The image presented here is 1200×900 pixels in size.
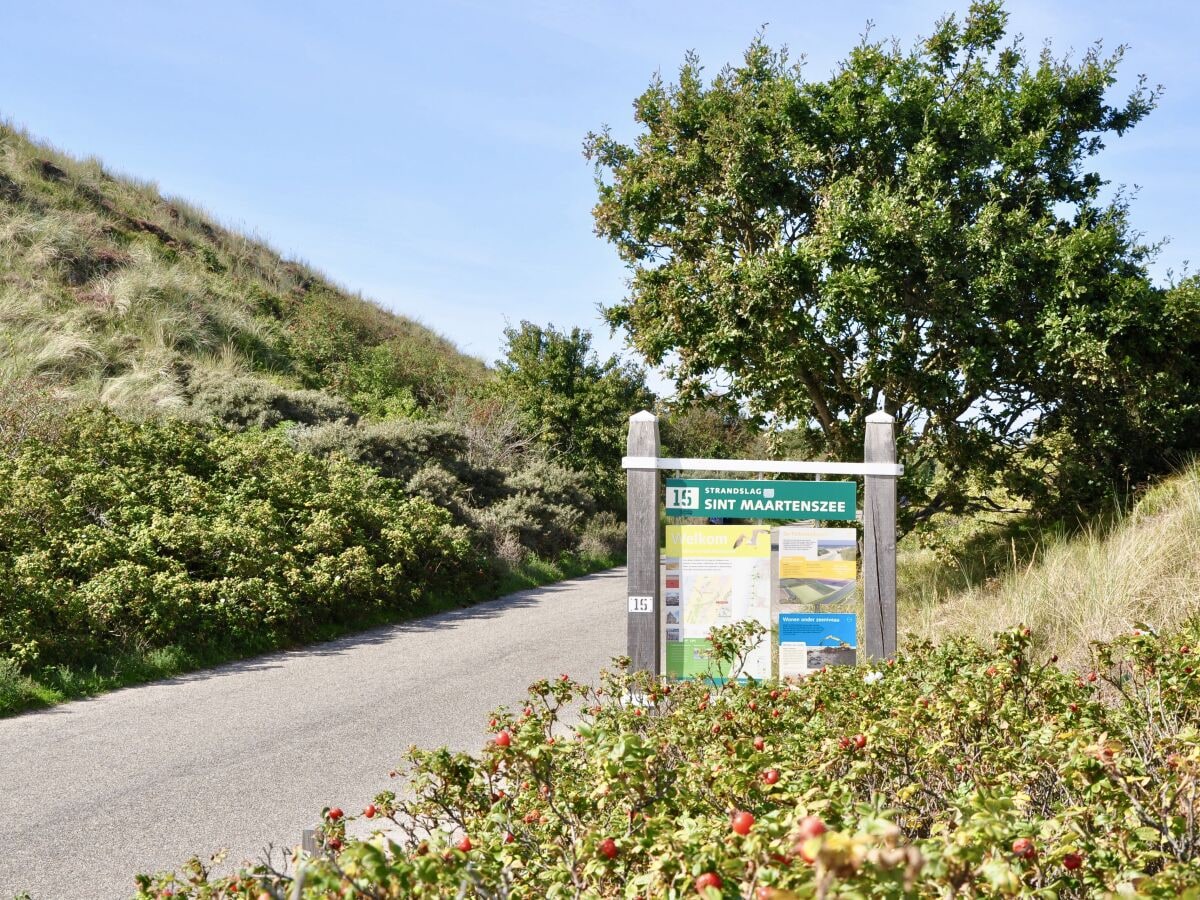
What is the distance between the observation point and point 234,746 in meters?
6.94

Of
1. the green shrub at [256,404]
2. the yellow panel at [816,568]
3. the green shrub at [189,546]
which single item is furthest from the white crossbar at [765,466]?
the green shrub at [256,404]

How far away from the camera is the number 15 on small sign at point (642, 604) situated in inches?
267

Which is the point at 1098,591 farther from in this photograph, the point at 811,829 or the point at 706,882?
the point at 811,829

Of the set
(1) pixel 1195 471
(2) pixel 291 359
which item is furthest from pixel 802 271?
(2) pixel 291 359

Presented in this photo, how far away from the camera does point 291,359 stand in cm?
2694

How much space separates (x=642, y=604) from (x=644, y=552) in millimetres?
382

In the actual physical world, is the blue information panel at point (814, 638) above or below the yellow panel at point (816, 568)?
below

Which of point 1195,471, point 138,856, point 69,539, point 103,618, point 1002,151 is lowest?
point 138,856

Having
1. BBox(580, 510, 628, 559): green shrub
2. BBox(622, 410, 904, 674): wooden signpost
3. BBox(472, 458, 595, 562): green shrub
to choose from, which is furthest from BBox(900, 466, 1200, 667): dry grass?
BBox(580, 510, 628, 559): green shrub

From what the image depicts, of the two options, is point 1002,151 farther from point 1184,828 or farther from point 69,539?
point 69,539

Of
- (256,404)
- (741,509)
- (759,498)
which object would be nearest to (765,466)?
(759,498)

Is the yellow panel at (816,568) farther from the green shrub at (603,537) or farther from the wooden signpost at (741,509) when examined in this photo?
the green shrub at (603,537)

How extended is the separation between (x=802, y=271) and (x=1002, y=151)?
120 inches

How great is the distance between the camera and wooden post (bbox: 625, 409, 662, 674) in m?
6.79
